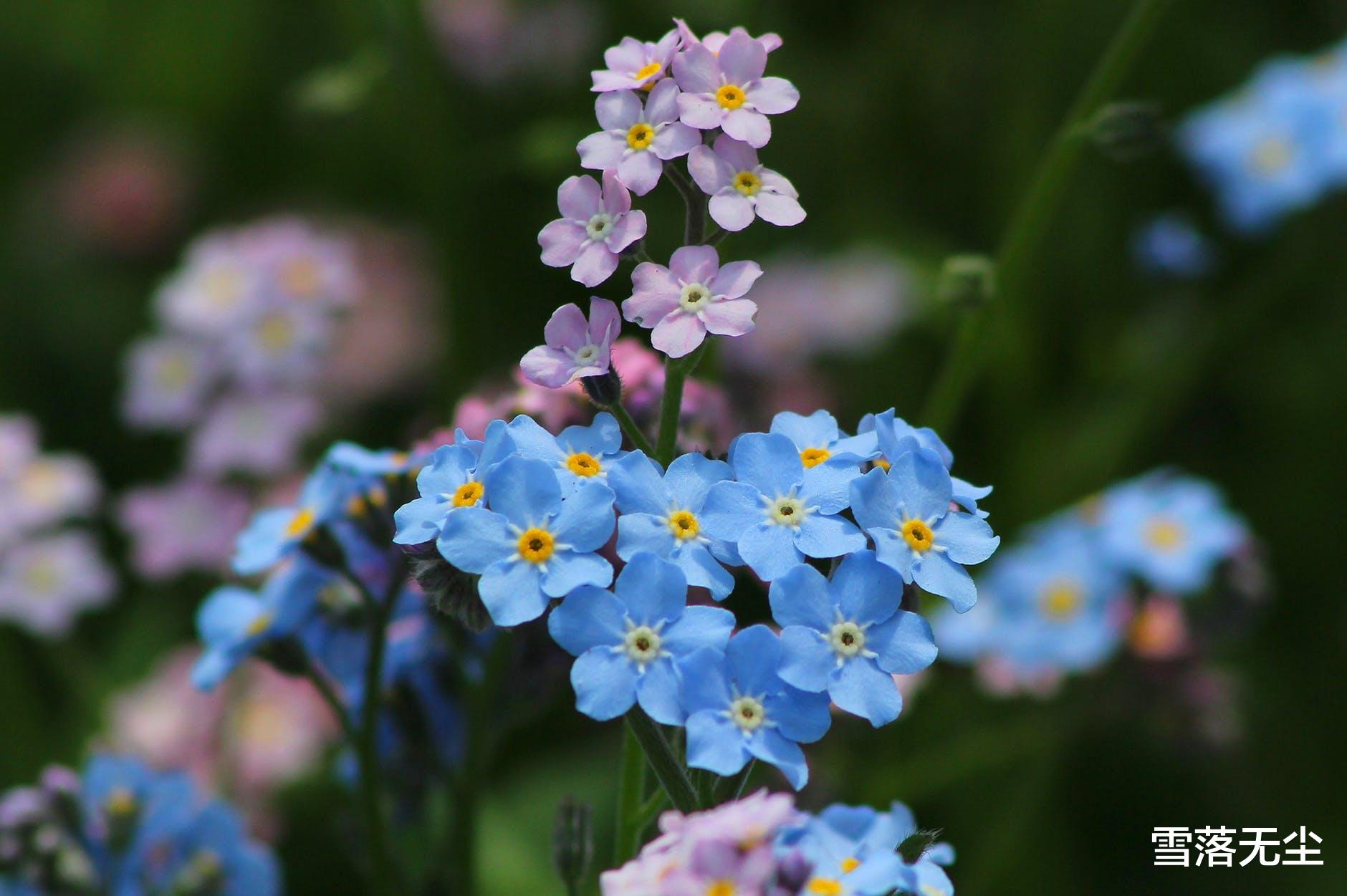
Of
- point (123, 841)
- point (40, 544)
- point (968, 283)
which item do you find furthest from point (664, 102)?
point (40, 544)

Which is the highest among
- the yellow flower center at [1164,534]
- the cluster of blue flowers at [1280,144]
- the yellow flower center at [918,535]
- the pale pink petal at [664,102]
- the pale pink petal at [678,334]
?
the cluster of blue flowers at [1280,144]

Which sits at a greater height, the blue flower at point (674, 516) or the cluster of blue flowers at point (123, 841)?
the blue flower at point (674, 516)

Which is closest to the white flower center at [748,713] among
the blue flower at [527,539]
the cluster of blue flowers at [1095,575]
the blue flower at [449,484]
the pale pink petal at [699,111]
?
the blue flower at [527,539]

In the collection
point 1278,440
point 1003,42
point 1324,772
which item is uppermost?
point 1003,42

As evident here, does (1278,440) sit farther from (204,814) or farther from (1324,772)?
(204,814)

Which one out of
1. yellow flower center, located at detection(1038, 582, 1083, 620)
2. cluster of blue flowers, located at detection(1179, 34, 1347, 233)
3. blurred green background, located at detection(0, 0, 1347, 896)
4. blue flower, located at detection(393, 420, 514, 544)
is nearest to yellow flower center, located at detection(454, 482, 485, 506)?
blue flower, located at detection(393, 420, 514, 544)

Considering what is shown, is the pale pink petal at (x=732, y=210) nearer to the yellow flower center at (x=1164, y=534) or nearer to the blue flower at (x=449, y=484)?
the blue flower at (x=449, y=484)

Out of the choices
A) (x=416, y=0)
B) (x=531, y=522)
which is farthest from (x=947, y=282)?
(x=416, y=0)

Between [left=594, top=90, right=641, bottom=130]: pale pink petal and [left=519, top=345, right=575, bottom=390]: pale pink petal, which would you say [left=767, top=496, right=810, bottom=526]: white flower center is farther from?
[left=594, top=90, right=641, bottom=130]: pale pink petal
